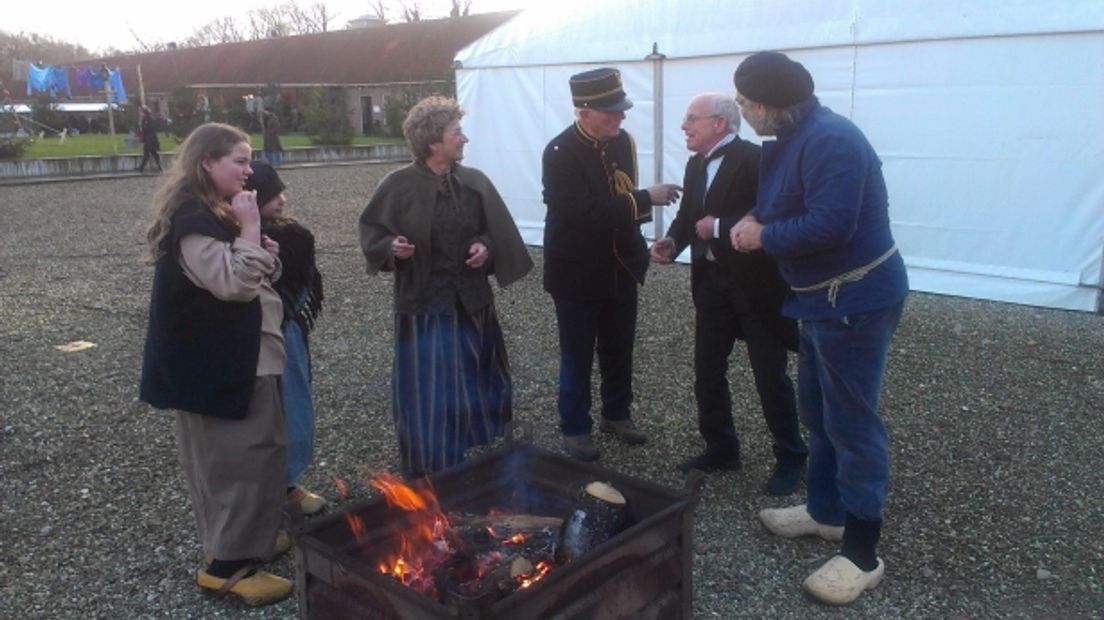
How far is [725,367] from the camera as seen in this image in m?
4.21

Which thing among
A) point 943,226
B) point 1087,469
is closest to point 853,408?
point 1087,469

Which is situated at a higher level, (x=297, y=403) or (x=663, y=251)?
(x=663, y=251)

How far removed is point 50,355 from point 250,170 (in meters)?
4.40

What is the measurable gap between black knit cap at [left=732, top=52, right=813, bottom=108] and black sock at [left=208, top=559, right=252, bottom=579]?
7.89ft

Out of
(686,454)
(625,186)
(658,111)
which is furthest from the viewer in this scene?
(658,111)

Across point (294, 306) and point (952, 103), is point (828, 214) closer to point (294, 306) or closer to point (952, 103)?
point (294, 306)

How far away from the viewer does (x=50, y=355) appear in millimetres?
6680

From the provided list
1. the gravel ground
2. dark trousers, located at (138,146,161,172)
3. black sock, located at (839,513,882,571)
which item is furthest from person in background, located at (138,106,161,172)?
black sock, located at (839,513,882,571)

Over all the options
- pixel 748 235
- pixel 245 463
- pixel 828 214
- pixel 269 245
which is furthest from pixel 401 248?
pixel 828 214

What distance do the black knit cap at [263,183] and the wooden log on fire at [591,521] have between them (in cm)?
165

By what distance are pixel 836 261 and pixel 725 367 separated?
1.30 m

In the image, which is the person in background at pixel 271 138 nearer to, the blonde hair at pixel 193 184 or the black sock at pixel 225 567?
the blonde hair at pixel 193 184

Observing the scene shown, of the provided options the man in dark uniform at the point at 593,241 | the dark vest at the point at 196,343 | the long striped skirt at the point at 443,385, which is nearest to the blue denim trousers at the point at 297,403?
the long striped skirt at the point at 443,385

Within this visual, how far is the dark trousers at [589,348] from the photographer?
4375mm
